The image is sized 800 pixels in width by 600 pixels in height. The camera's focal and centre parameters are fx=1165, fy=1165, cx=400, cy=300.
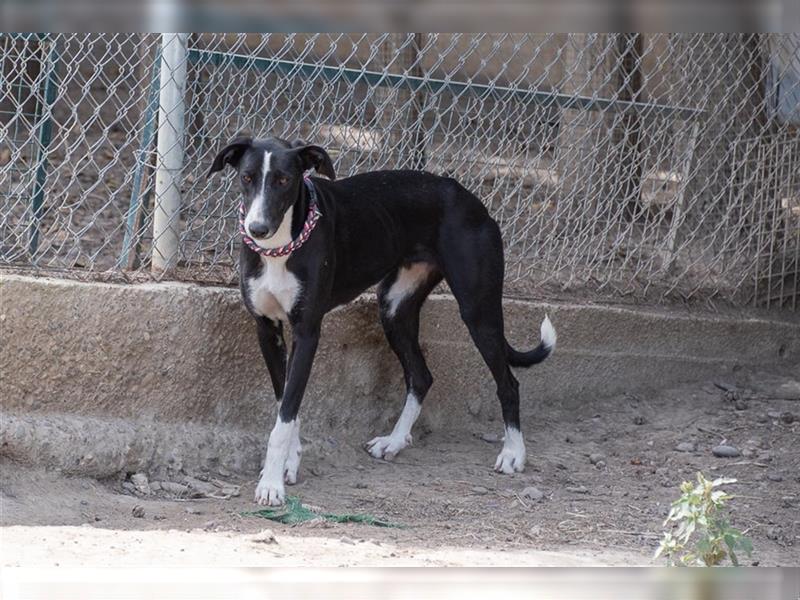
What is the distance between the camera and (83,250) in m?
5.51

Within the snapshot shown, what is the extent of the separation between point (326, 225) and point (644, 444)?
205cm

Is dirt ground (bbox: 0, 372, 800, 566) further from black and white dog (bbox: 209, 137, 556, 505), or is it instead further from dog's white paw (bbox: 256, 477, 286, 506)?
black and white dog (bbox: 209, 137, 556, 505)

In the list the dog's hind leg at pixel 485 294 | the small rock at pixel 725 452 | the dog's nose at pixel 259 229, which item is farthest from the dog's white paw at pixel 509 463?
the dog's nose at pixel 259 229

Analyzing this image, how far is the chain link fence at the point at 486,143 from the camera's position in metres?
5.02

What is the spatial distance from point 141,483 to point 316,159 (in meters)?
1.48

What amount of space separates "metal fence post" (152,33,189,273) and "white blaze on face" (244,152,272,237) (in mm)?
613

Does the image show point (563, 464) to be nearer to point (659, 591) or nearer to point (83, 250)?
point (83, 250)

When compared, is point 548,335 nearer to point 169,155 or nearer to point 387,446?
point 387,446

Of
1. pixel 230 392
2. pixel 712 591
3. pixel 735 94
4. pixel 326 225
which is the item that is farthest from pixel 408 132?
pixel 712 591

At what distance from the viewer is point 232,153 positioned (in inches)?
181

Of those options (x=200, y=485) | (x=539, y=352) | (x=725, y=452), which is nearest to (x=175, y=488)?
(x=200, y=485)

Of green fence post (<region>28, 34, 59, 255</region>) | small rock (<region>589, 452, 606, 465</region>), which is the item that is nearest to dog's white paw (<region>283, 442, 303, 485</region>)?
green fence post (<region>28, 34, 59, 255</region>)

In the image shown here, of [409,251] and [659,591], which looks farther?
[409,251]

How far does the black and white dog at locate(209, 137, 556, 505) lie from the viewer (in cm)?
460
